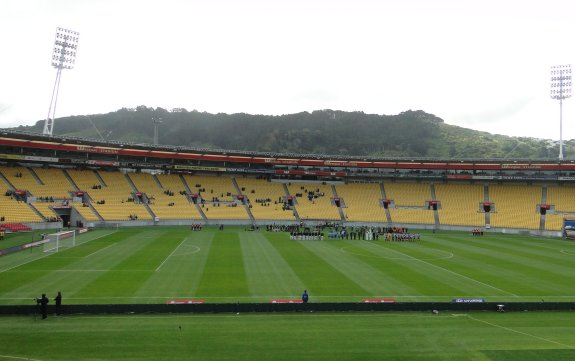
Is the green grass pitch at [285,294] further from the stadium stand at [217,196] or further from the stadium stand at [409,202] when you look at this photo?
the stadium stand at [409,202]

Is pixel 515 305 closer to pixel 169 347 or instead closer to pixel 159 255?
pixel 169 347

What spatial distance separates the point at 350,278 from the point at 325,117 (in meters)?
153

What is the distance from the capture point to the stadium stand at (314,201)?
66125 millimetres

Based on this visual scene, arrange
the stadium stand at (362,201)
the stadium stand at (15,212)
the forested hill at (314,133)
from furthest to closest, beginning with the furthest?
the forested hill at (314,133) < the stadium stand at (362,201) < the stadium stand at (15,212)

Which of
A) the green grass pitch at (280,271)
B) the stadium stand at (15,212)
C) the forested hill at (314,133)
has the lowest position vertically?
the green grass pitch at (280,271)

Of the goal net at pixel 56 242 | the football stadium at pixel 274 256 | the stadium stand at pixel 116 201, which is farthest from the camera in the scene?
the stadium stand at pixel 116 201

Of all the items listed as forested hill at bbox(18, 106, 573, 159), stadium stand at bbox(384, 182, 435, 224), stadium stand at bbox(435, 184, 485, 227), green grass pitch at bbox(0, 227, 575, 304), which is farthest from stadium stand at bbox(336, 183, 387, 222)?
forested hill at bbox(18, 106, 573, 159)

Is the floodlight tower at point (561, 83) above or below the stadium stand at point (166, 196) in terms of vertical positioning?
above

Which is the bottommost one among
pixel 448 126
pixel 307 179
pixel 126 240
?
pixel 126 240

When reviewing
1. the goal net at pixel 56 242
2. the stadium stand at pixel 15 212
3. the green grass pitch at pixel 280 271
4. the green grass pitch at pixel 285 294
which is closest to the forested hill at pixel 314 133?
the stadium stand at pixel 15 212

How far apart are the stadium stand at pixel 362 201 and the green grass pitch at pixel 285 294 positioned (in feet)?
71.9

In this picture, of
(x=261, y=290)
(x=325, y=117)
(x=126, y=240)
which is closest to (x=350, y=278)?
(x=261, y=290)

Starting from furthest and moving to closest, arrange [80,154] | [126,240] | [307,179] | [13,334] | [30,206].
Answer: [307,179], [80,154], [30,206], [126,240], [13,334]

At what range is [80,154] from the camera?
210ft
